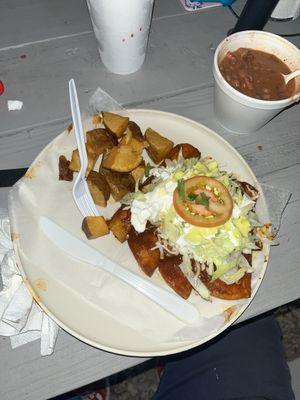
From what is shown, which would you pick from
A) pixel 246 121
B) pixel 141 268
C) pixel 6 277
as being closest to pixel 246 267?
pixel 141 268

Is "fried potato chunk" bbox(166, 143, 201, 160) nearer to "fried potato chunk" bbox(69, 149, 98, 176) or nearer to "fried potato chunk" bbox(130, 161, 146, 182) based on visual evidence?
"fried potato chunk" bbox(130, 161, 146, 182)

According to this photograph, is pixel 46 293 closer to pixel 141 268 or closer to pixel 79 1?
pixel 141 268

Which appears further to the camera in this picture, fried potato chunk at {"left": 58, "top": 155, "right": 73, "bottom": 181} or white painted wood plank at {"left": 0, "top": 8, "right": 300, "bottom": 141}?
white painted wood plank at {"left": 0, "top": 8, "right": 300, "bottom": 141}

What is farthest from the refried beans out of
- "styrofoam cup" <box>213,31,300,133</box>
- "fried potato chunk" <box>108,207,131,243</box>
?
"fried potato chunk" <box>108,207,131,243</box>

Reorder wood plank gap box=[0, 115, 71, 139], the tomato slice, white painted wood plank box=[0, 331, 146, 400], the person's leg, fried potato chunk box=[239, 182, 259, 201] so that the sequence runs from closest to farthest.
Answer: white painted wood plank box=[0, 331, 146, 400], the tomato slice, fried potato chunk box=[239, 182, 259, 201], wood plank gap box=[0, 115, 71, 139], the person's leg

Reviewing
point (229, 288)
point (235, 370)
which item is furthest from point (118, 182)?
point (235, 370)

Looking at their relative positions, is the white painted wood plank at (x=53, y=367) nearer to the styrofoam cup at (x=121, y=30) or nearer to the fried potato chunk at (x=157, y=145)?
the fried potato chunk at (x=157, y=145)

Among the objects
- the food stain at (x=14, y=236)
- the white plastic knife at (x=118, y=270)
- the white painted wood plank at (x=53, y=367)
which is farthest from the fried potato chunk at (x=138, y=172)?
the white painted wood plank at (x=53, y=367)

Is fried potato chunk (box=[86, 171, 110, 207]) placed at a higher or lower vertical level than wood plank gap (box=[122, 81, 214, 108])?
lower

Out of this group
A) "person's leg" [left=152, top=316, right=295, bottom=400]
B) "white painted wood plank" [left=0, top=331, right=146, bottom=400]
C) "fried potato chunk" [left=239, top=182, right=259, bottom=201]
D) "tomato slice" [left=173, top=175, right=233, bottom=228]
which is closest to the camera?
"white painted wood plank" [left=0, top=331, right=146, bottom=400]
